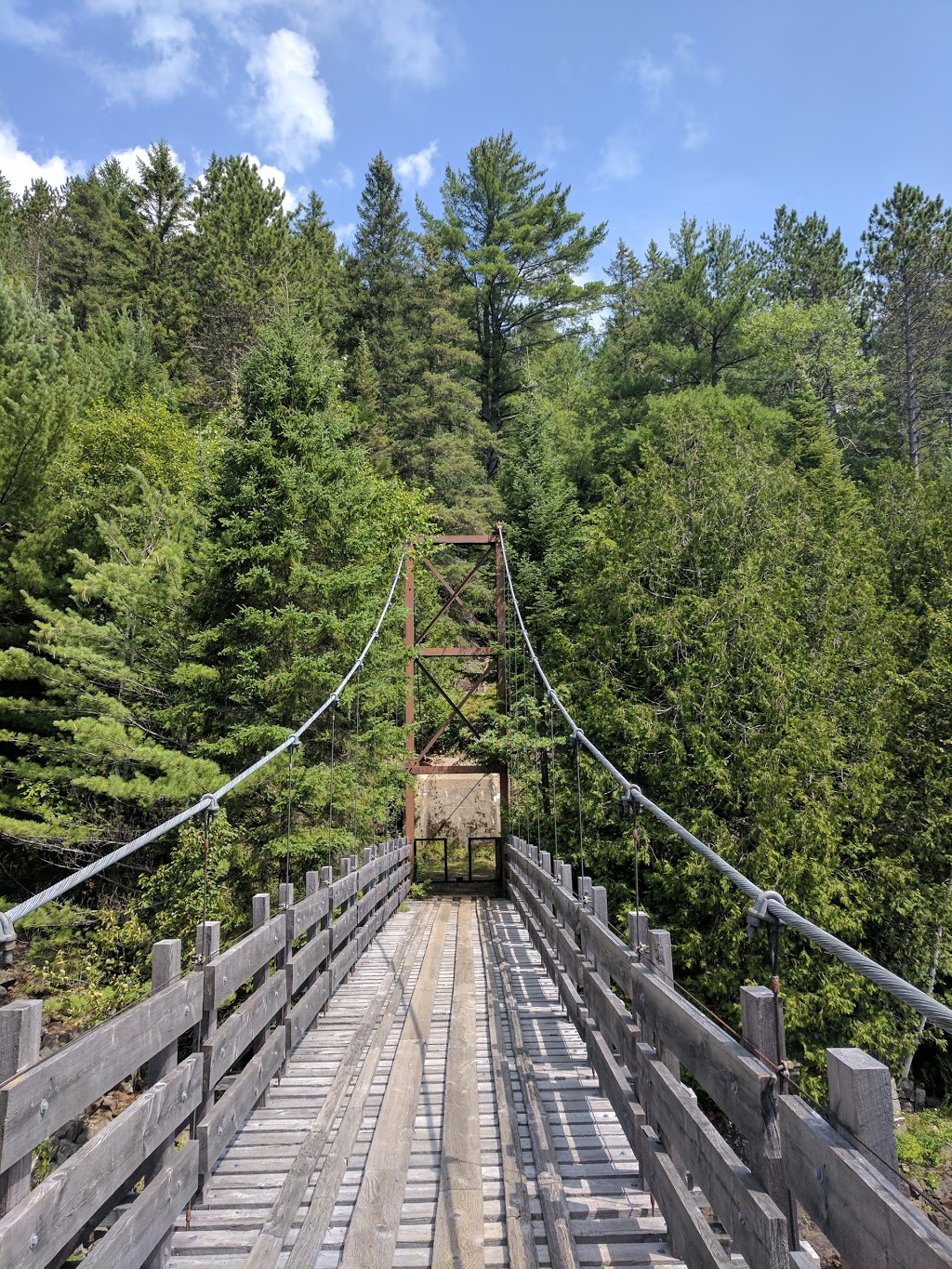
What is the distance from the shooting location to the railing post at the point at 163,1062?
225 cm

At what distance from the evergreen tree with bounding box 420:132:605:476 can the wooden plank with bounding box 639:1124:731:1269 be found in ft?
77.5

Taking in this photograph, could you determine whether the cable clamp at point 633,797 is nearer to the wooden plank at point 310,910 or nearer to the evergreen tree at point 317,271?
the wooden plank at point 310,910

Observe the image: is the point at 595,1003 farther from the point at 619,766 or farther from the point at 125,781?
the point at 619,766

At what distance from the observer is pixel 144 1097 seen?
7.02 feet

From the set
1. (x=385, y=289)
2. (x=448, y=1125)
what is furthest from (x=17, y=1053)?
(x=385, y=289)

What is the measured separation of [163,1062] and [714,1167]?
1582mm

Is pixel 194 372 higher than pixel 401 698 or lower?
higher

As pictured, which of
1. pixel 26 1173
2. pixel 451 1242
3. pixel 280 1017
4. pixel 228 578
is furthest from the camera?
pixel 228 578

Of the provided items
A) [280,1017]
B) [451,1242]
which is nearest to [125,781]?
[280,1017]

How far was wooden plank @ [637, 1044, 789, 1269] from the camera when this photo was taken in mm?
1645

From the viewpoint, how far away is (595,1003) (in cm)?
365

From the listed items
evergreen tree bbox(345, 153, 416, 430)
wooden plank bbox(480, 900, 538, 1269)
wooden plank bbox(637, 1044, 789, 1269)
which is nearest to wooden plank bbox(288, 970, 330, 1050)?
wooden plank bbox(480, 900, 538, 1269)

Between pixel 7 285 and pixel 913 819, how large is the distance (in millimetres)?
16065

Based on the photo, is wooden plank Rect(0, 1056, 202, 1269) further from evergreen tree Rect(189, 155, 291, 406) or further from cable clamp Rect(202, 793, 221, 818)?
evergreen tree Rect(189, 155, 291, 406)
